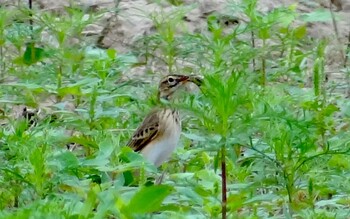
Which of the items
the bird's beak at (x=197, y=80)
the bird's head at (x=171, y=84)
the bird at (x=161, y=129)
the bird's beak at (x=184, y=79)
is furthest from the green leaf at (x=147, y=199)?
the bird's beak at (x=184, y=79)

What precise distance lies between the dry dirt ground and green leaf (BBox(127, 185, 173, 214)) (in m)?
5.50

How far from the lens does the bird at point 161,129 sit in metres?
8.14

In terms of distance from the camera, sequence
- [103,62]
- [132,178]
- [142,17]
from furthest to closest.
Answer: [142,17], [103,62], [132,178]

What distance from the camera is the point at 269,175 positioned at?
19.8ft

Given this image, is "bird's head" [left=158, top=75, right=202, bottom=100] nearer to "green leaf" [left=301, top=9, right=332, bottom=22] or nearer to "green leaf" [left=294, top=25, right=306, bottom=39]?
"green leaf" [left=294, top=25, right=306, bottom=39]

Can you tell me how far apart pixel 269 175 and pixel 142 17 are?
482cm

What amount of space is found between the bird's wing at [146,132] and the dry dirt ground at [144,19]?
2.08 meters

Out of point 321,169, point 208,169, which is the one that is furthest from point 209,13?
point 321,169

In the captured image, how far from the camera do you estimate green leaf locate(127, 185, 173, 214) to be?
4.85 meters

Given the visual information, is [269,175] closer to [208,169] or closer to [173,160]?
[208,169]

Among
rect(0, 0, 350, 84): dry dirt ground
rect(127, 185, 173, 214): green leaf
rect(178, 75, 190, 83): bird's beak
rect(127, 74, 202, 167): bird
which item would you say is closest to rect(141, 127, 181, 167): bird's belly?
rect(127, 74, 202, 167): bird

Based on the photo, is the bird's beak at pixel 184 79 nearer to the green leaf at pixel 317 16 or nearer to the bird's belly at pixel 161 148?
the bird's belly at pixel 161 148

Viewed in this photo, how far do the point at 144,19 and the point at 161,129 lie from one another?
2.60 metres

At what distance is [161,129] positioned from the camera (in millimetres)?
8398
